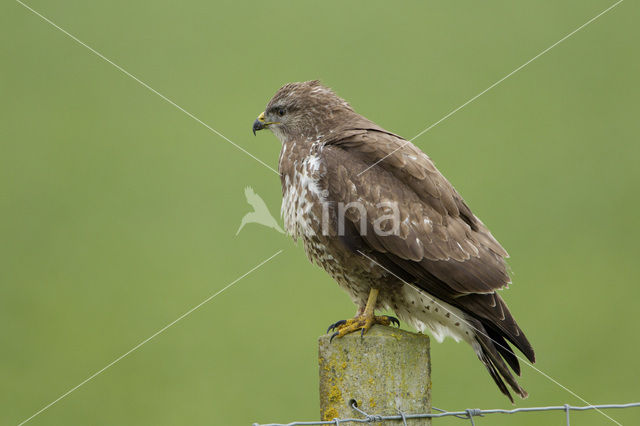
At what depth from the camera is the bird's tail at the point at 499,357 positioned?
4051 mm

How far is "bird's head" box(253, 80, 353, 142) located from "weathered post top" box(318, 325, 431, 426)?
5.96 feet

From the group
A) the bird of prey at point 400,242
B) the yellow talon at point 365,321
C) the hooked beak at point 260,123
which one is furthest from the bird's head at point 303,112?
the yellow talon at point 365,321

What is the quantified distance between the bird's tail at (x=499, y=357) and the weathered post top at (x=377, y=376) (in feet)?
3.01

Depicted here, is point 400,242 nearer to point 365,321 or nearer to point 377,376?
point 365,321

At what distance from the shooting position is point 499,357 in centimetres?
411

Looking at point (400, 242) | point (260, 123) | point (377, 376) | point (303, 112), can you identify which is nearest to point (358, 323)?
point (400, 242)

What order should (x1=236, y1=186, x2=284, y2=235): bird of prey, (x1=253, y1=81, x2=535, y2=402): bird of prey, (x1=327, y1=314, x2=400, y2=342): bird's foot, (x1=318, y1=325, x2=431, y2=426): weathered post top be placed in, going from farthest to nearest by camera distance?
(x1=236, y1=186, x2=284, y2=235): bird of prey
(x1=253, y1=81, x2=535, y2=402): bird of prey
(x1=327, y1=314, x2=400, y2=342): bird's foot
(x1=318, y1=325, x2=431, y2=426): weathered post top

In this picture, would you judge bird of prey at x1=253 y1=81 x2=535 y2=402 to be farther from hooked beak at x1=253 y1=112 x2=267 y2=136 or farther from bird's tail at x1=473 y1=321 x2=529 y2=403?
hooked beak at x1=253 y1=112 x2=267 y2=136

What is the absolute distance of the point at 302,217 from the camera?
14.1 ft

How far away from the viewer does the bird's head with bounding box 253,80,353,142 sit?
4.86m

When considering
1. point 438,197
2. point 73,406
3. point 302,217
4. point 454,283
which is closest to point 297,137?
point 302,217

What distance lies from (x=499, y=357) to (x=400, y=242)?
81cm

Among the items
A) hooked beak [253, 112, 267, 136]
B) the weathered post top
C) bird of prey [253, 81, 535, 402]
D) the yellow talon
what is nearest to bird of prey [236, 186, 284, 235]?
hooked beak [253, 112, 267, 136]

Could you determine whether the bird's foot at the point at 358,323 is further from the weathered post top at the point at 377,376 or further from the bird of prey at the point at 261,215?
the bird of prey at the point at 261,215
